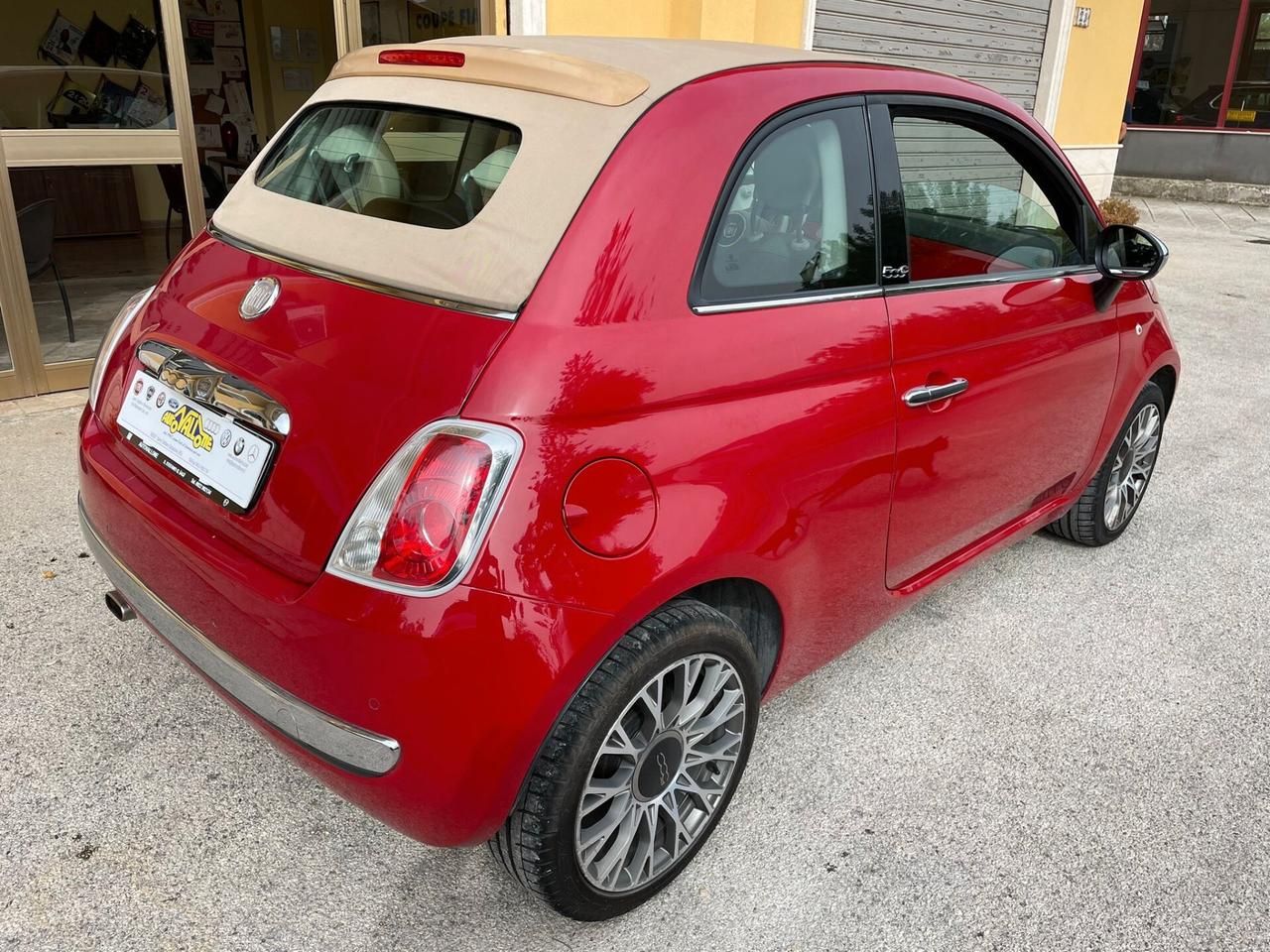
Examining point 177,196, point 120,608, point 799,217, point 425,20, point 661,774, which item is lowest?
point 661,774

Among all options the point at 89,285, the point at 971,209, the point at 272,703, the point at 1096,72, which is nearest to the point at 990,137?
the point at 971,209

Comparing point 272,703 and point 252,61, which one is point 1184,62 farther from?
point 272,703

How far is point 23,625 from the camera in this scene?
3.03 metres

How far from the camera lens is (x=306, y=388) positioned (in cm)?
187

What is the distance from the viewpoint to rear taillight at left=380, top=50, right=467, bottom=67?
227 cm

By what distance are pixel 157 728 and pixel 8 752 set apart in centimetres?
34

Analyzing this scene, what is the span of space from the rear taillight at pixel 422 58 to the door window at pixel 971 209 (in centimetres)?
108

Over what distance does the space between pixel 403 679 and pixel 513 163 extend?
1039 mm

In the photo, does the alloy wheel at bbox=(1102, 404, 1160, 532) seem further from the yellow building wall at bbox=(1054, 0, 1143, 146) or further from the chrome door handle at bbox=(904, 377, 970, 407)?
the yellow building wall at bbox=(1054, 0, 1143, 146)

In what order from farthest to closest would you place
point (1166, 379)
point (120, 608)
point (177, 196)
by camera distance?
point (177, 196) < point (1166, 379) < point (120, 608)

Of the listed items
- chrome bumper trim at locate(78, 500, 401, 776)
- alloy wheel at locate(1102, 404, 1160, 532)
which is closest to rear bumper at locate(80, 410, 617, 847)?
chrome bumper trim at locate(78, 500, 401, 776)

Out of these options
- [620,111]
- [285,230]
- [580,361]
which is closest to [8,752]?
[285,230]

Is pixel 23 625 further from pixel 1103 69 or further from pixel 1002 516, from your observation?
pixel 1103 69

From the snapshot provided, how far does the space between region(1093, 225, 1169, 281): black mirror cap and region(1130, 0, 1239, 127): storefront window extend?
696 inches
